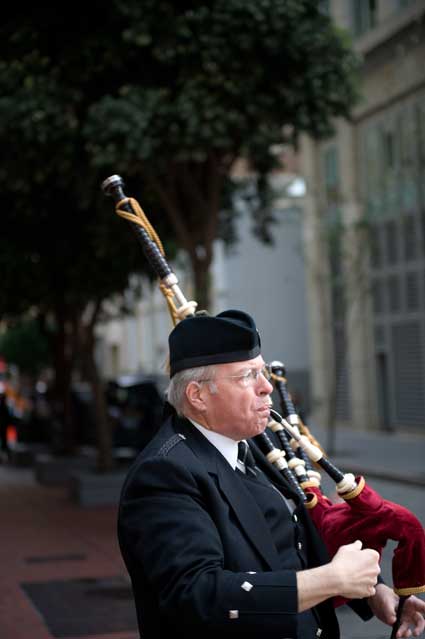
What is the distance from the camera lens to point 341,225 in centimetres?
2489

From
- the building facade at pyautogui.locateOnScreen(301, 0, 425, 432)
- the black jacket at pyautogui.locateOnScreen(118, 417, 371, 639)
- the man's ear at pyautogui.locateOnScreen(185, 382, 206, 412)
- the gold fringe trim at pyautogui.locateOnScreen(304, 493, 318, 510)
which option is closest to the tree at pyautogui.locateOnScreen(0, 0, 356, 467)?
the building facade at pyautogui.locateOnScreen(301, 0, 425, 432)

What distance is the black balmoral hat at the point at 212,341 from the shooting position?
320cm

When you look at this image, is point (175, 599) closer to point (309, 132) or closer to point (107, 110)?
point (107, 110)

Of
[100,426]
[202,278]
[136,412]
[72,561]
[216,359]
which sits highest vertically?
[202,278]

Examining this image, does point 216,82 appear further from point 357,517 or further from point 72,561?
point 357,517

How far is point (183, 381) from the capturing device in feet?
10.7

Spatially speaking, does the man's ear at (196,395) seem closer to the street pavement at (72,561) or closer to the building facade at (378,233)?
the street pavement at (72,561)

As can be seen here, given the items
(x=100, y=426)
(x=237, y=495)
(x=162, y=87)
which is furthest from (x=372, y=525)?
(x=100, y=426)

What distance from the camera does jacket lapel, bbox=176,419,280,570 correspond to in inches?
124

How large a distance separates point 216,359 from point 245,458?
15.4 inches

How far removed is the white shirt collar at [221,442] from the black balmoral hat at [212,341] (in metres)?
0.19

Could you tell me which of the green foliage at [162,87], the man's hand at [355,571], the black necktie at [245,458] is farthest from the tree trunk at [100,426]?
the man's hand at [355,571]

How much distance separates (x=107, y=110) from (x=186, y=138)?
104 centimetres

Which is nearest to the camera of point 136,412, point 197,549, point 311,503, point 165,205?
point 197,549
